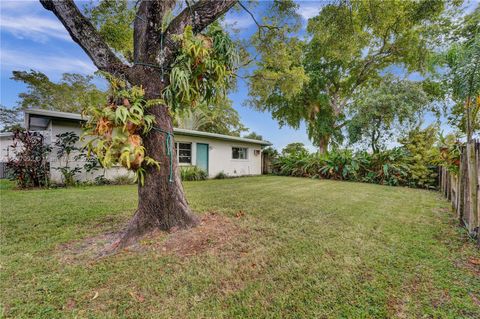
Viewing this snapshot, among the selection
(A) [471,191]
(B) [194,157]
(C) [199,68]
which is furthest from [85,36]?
(B) [194,157]

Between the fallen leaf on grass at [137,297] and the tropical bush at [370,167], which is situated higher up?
the tropical bush at [370,167]

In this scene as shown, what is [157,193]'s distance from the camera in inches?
108

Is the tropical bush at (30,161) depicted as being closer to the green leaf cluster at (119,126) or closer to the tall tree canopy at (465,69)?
the green leaf cluster at (119,126)

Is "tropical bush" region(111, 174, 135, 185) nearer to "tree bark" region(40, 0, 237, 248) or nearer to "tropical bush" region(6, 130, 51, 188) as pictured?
"tropical bush" region(6, 130, 51, 188)

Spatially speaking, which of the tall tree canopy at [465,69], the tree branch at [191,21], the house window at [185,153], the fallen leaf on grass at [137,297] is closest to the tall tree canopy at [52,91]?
the house window at [185,153]

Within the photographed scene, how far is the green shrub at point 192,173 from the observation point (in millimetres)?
9431

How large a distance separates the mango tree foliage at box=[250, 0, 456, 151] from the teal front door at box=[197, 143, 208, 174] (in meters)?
3.42

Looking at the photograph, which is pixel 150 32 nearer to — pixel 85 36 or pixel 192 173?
pixel 85 36

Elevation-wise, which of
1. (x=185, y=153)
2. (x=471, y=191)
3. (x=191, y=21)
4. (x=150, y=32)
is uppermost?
(x=191, y=21)

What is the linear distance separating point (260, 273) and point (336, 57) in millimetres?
8773

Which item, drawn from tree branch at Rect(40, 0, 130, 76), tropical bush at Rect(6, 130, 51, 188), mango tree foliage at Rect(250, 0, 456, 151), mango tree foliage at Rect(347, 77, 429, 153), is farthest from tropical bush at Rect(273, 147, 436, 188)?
tropical bush at Rect(6, 130, 51, 188)

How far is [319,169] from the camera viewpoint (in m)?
10.8

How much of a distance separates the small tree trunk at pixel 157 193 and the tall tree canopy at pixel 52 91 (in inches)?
631

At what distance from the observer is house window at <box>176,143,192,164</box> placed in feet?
32.9
